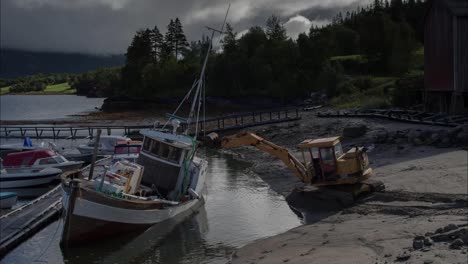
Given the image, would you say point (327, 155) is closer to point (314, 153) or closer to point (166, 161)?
point (314, 153)

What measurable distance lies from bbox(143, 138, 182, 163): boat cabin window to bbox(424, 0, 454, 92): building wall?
25301mm

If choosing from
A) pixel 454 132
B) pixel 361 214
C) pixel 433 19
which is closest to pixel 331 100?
pixel 433 19

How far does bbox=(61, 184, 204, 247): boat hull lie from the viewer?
19.8 m

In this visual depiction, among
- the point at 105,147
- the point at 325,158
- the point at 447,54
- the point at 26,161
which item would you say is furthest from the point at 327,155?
the point at 105,147

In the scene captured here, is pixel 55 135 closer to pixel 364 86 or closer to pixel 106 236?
pixel 364 86

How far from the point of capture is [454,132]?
102 ft

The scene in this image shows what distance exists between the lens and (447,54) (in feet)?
137

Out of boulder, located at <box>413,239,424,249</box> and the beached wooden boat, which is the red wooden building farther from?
boulder, located at <box>413,239,424,249</box>

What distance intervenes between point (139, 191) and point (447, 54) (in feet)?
93.5

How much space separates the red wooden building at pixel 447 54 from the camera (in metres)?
40.2

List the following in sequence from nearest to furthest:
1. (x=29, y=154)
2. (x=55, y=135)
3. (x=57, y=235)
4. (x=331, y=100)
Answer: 1. (x=57, y=235)
2. (x=29, y=154)
3. (x=55, y=135)
4. (x=331, y=100)

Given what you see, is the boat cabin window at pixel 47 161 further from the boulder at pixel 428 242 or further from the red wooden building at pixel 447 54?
the red wooden building at pixel 447 54

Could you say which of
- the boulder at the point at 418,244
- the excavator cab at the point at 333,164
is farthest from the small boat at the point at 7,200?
the boulder at the point at 418,244

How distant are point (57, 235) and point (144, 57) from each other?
109662 mm
